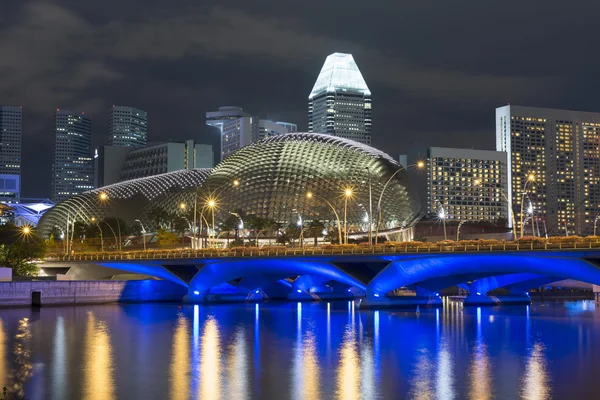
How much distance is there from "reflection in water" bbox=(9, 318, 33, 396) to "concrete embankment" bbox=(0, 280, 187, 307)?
2540 cm

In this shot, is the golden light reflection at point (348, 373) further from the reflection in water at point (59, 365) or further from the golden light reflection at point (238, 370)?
the reflection in water at point (59, 365)

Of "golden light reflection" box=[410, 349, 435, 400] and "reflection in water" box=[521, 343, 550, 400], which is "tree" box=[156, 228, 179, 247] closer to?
"golden light reflection" box=[410, 349, 435, 400]

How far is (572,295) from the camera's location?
12419 cm

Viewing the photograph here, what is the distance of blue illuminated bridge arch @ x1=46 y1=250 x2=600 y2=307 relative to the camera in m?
70.8

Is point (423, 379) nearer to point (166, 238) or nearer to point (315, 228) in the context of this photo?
point (315, 228)

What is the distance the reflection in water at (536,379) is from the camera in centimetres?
3233

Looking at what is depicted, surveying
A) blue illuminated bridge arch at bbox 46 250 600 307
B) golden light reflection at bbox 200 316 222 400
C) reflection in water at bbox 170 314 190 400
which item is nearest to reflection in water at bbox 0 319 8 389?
reflection in water at bbox 170 314 190 400

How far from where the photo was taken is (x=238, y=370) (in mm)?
38906

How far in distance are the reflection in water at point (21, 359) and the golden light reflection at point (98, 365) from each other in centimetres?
238

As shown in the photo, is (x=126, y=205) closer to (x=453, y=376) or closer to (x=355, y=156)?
(x=355, y=156)

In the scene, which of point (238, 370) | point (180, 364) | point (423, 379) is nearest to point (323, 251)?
point (180, 364)

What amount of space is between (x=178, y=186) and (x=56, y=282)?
8242 centimetres

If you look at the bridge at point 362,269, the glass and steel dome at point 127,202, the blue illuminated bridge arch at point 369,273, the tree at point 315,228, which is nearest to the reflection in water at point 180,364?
the bridge at point 362,269

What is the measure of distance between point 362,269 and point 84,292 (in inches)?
1159
